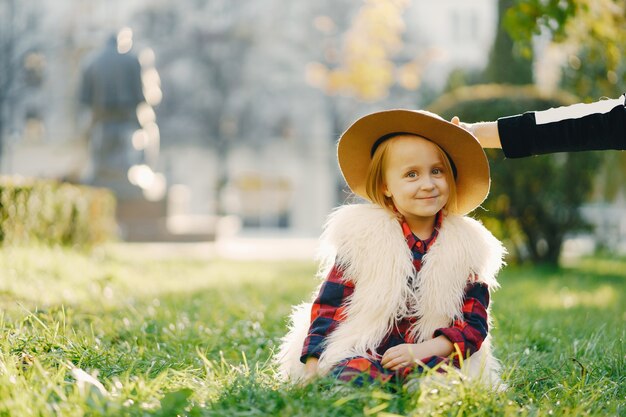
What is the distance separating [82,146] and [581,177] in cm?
2577

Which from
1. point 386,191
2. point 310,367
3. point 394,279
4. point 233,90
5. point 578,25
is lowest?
point 310,367

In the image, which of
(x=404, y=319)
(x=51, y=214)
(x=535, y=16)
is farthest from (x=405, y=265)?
(x=51, y=214)

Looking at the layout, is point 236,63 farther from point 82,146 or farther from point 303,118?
point 82,146

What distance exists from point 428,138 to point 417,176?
0.15 metres

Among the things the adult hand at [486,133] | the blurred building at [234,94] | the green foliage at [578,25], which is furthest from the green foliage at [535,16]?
the blurred building at [234,94]

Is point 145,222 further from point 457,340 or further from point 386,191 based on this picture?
point 457,340

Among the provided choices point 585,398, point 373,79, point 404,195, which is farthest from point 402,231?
point 373,79

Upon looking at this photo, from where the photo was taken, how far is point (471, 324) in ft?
8.57

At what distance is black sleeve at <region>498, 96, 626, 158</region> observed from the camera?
2789 millimetres

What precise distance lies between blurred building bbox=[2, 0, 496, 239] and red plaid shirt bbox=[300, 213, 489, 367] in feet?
87.0

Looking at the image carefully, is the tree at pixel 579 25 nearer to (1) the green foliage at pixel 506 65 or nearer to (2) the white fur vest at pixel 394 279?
(2) the white fur vest at pixel 394 279

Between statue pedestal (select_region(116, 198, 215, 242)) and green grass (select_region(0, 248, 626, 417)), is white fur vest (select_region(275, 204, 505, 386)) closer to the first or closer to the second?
green grass (select_region(0, 248, 626, 417))

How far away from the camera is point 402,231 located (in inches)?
109

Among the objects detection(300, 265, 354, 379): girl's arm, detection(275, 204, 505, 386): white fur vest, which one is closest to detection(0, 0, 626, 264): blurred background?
detection(275, 204, 505, 386): white fur vest
